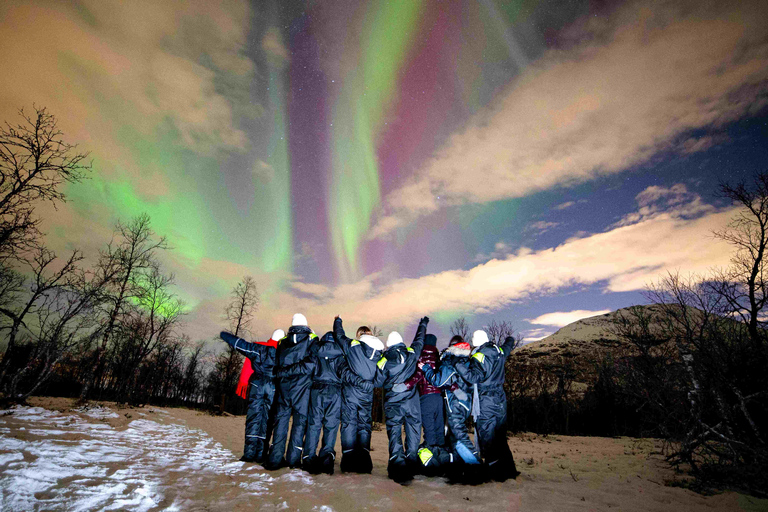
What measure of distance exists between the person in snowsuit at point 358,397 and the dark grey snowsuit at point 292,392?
720 millimetres

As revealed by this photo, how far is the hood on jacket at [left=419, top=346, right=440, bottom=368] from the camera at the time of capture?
654 centimetres

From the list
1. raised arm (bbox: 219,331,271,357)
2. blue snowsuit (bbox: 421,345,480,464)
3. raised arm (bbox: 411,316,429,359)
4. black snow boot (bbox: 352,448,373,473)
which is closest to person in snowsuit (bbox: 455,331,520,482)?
blue snowsuit (bbox: 421,345,480,464)

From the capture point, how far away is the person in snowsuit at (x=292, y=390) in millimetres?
5797

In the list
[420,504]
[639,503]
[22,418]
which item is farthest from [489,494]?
[22,418]

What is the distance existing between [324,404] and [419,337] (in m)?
2.18

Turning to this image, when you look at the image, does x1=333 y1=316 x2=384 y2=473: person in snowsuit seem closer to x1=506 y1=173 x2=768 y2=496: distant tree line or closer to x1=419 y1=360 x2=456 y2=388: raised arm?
x1=419 y1=360 x2=456 y2=388: raised arm

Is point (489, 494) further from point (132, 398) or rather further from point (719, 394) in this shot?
point (132, 398)

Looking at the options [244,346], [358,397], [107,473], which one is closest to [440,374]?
[358,397]

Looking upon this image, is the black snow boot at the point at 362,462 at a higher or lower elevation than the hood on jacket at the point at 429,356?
lower

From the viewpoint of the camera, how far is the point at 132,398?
2098 centimetres

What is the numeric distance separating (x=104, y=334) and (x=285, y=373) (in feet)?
51.3

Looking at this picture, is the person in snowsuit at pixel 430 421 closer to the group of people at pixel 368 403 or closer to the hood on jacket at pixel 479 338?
the group of people at pixel 368 403

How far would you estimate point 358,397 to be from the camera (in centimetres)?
593

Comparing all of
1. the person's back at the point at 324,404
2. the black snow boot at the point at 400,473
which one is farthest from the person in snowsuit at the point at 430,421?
the person's back at the point at 324,404
